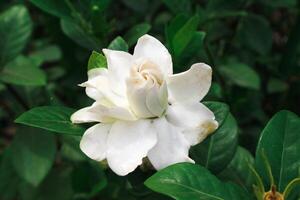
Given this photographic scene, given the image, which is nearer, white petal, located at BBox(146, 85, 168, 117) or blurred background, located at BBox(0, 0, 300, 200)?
white petal, located at BBox(146, 85, 168, 117)

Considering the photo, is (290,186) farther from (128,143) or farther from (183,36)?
(183,36)

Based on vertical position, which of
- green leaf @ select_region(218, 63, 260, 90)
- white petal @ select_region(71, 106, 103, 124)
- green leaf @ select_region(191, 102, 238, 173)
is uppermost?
white petal @ select_region(71, 106, 103, 124)

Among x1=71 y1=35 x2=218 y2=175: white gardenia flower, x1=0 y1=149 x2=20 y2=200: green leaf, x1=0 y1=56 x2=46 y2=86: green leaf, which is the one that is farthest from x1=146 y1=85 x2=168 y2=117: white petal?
x1=0 y1=149 x2=20 y2=200: green leaf

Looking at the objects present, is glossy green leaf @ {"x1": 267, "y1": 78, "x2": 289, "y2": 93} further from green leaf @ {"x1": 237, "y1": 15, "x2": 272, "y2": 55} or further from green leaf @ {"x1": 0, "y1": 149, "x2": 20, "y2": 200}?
green leaf @ {"x1": 0, "y1": 149, "x2": 20, "y2": 200}

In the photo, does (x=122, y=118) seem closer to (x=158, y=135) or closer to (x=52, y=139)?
(x=158, y=135)

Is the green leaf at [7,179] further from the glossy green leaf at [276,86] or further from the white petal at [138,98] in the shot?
the white petal at [138,98]

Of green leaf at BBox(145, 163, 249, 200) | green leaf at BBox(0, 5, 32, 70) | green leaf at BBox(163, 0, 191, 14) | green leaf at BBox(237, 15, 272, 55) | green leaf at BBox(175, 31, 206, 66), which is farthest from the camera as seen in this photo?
green leaf at BBox(237, 15, 272, 55)
